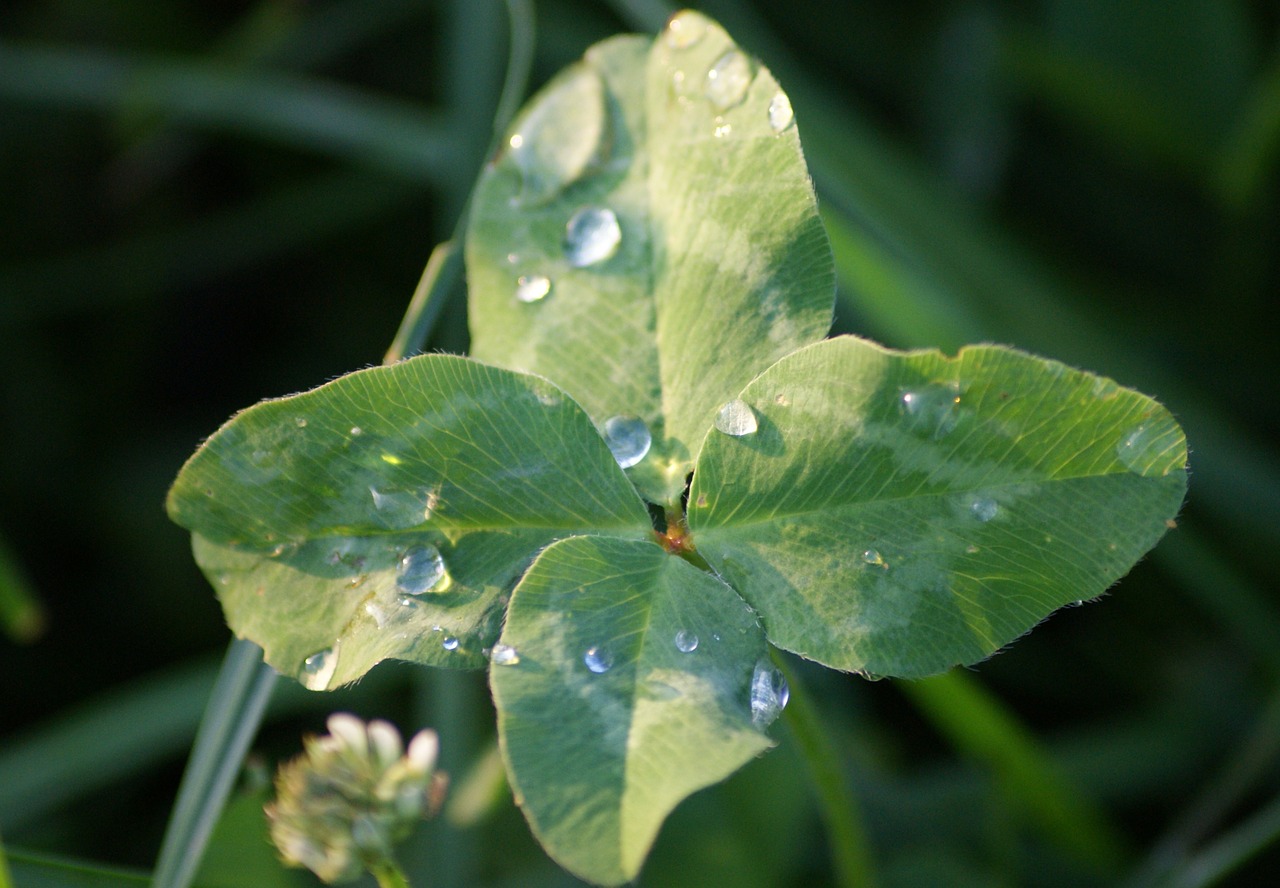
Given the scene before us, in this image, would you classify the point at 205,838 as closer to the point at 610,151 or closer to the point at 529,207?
the point at 529,207

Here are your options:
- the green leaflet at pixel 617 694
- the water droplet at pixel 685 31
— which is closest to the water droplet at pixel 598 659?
the green leaflet at pixel 617 694

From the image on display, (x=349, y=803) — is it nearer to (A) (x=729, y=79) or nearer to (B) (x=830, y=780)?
(B) (x=830, y=780)

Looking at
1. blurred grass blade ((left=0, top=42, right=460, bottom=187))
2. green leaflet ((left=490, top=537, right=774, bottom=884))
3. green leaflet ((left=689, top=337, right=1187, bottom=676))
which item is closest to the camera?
green leaflet ((left=490, top=537, right=774, bottom=884))

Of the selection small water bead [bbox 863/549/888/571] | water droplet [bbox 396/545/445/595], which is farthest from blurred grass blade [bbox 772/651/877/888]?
water droplet [bbox 396/545/445/595]

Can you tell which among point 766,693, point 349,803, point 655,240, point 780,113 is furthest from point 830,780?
point 780,113

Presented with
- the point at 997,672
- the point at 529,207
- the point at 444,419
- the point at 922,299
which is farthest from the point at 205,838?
the point at 997,672

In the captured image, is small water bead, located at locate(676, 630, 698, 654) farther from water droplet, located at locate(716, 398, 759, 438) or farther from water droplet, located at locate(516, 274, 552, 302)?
water droplet, located at locate(516, 274, 552, 302)
